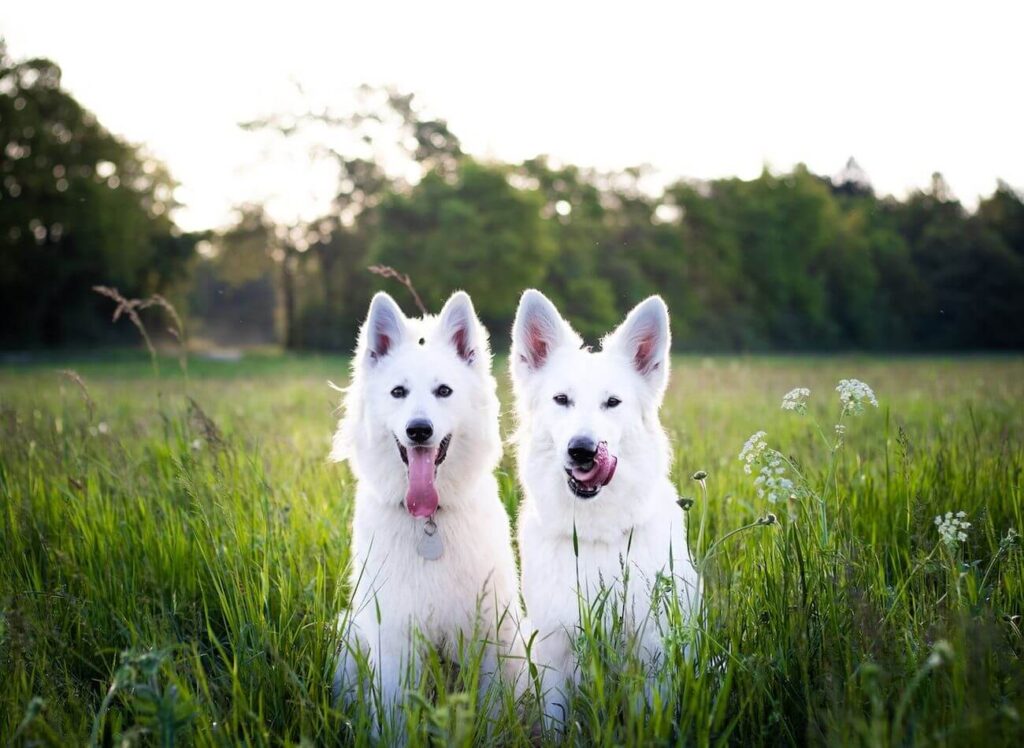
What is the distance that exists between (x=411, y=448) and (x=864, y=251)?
6123 cm

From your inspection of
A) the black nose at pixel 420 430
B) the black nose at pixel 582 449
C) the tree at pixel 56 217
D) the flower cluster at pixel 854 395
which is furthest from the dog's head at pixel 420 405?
the tree at pixel 56 217

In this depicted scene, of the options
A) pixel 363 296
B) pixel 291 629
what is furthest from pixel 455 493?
pixel 363 296

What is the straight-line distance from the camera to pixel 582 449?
3029 millimetres

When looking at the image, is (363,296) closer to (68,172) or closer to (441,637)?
(68,172)

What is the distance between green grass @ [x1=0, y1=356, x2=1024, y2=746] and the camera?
6.89ft

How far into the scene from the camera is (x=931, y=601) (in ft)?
9.57

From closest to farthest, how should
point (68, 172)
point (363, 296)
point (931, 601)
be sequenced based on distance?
point (931, 601) < point (68, 172) < point (363, 296)

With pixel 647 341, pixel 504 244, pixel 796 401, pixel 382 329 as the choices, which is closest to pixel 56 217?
pixel 504 244

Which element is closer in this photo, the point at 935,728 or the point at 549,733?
the point at 935,728

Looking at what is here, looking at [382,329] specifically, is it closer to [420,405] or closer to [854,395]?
[420,405]

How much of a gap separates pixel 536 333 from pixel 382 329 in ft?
2.81

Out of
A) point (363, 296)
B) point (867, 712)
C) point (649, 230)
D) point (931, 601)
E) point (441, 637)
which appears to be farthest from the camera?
point (649, 230)

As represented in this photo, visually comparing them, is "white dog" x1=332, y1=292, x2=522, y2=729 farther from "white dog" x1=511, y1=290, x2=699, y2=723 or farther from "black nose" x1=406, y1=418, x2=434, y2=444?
"white dog" x1=511, y1=290, x2=699, y2=723

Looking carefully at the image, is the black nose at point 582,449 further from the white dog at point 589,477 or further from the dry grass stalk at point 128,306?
the dry grass stalk at point 128,306
